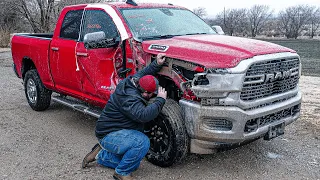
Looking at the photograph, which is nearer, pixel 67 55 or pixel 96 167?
pixel 96 167

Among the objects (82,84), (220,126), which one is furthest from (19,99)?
(220,126)

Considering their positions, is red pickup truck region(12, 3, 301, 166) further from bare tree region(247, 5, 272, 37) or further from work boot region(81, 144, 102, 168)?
bare tree region(247, 5, 272, 37)

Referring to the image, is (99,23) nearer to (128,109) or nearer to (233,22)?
(128,109)

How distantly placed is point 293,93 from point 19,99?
6127 millimetres

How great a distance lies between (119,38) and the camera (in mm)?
5293

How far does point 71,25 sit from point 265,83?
138 inches

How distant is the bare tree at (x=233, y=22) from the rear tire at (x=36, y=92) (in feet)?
159

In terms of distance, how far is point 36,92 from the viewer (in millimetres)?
7469

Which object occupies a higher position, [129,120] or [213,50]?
[213,50]

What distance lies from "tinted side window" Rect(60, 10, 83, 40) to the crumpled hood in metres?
1.73

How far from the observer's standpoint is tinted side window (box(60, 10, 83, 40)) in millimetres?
6281

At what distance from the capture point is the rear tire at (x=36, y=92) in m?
7.39

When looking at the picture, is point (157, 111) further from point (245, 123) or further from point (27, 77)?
point (27, 77)

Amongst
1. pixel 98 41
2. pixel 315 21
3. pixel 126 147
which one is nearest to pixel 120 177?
pixel 126 147
